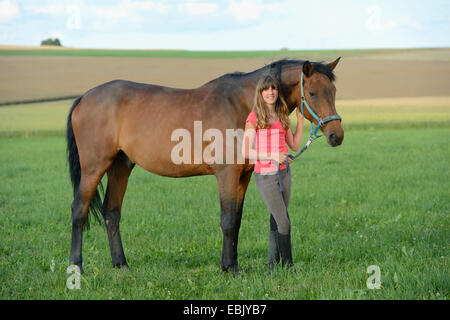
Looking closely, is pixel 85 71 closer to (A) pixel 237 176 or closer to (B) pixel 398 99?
(B) pixel 398 99

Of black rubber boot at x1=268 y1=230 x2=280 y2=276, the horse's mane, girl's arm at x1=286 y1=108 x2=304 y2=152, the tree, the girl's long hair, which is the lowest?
black rubber boot at x1=268 y1=230 x2=280 y2=276

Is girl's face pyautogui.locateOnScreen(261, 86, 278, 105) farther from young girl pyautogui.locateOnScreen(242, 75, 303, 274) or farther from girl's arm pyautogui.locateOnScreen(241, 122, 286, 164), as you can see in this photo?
girl's arm pyautogui.locateOnScreen(241, 122, 286, 164)

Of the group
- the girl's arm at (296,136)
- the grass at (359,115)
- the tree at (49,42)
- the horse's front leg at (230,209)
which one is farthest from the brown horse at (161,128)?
the tree at (49,42)

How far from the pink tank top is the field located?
123 centimetres

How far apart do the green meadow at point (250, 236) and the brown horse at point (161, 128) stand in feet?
2.10

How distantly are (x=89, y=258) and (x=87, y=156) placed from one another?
1.42 meters

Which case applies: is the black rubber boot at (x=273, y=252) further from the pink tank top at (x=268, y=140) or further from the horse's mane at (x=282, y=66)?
the horse's mane at (x=282, y=66)

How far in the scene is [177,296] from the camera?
5094mm

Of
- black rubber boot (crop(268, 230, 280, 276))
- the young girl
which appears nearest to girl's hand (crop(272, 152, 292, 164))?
the young girl

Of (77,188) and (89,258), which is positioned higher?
(77,188)

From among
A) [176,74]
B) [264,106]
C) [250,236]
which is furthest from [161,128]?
[176,74]

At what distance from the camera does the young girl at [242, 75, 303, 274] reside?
534 centimetres

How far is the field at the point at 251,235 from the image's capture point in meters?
5.25
